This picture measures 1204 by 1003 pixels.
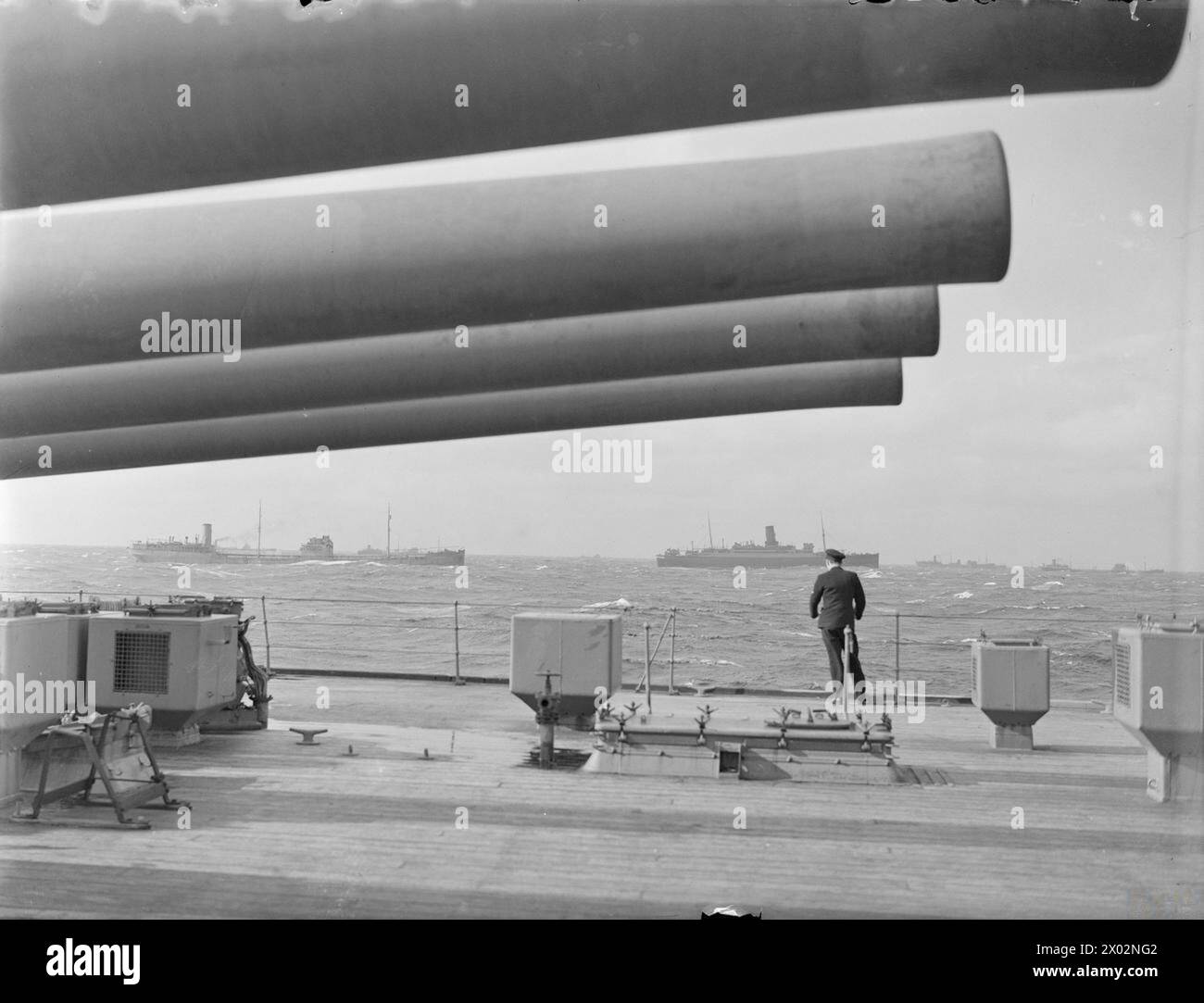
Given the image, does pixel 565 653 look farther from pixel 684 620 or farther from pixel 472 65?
pixel 684 620

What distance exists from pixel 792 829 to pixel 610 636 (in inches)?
108

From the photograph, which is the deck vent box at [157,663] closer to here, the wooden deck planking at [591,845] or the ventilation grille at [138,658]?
the ventilation grille at [138,658]

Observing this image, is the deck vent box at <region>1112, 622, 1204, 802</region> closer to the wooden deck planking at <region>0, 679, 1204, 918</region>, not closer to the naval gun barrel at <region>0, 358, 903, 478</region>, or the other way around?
the wooden deck planking at <region>0, 679, 1204, 918</region>

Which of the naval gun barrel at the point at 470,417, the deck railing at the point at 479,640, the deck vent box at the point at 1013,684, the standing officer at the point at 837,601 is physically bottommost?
the deck railing at the point at 479,640

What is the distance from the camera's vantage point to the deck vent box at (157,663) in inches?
321

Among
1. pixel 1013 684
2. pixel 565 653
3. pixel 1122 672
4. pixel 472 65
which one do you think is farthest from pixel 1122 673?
pixel 472 65

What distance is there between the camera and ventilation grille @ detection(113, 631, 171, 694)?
26.8 ft

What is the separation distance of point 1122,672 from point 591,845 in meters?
3.70

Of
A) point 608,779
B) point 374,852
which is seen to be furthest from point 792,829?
point 374,852

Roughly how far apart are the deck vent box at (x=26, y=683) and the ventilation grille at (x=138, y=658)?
3.05 feet

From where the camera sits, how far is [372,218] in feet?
17.0

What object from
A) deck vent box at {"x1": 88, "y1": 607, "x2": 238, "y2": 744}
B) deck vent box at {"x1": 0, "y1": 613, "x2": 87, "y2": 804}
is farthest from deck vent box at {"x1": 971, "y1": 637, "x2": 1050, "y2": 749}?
deck vent box at {"x1": 0, "y1": 613, "x2": 87, "y2": 804}

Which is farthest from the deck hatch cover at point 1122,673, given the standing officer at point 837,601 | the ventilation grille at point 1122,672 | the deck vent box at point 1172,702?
the standing officer at point 837,601
